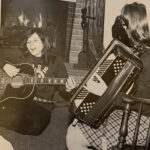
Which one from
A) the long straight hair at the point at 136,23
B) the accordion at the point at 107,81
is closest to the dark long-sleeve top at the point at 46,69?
the accordion at the point at 107,81

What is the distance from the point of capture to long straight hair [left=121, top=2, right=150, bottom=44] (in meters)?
1.38

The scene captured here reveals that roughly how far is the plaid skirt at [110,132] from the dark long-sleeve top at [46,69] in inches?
11.3

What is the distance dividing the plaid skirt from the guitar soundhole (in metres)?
0.42

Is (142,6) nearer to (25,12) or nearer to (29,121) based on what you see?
(25,12)

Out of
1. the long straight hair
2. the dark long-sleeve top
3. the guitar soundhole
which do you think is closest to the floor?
the dark long-sleeve top

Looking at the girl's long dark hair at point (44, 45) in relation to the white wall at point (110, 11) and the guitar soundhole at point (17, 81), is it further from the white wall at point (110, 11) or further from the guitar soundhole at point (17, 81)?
the white wall at point (110, 11)

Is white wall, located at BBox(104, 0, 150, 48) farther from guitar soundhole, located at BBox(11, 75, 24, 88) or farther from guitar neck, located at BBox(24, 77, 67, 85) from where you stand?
guitar soundhole, located at BBox(11, 75, 24, 88)

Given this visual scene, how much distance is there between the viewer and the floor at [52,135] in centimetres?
153

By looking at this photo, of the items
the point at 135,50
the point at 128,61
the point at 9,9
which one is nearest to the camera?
the point at 128,61

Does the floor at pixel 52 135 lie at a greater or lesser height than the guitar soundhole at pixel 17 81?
lesser

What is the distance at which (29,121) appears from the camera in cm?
151

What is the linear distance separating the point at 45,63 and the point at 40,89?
0.45 ft

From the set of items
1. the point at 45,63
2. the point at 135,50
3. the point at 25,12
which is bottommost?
the point at 45,63

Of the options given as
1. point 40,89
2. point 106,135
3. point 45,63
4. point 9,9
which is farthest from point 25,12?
point 106,135
